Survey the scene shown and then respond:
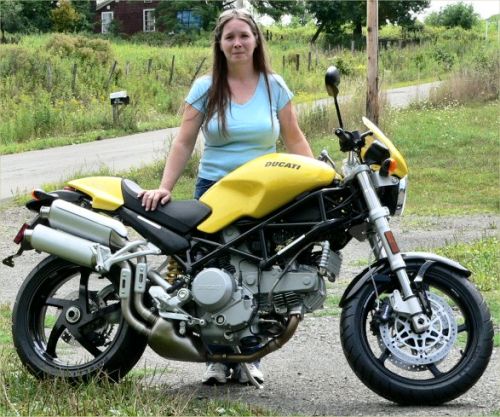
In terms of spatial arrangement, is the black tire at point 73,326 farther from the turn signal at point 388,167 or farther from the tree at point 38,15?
the tree at point 38,15

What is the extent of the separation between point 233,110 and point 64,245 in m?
1.16

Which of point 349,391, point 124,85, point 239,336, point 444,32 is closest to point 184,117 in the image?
point 239,336

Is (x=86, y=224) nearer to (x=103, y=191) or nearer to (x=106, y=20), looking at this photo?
(x=103, y=191)

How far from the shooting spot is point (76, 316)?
18.6 ft

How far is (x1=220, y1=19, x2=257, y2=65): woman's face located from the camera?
5.84 meters

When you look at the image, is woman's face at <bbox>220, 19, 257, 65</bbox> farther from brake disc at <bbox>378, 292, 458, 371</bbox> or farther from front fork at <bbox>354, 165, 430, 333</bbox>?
brake disc at <bbox>378, 292, 458, 371</bbox>

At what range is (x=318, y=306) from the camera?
215 inches

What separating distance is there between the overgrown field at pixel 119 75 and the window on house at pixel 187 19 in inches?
41.6

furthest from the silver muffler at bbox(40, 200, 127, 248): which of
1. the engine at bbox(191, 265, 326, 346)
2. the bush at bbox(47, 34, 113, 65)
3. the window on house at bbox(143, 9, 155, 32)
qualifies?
the window on house at bbox(143, 9, 155, 32)

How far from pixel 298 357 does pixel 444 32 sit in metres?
38.0

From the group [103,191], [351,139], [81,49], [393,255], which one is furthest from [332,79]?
[81,49]

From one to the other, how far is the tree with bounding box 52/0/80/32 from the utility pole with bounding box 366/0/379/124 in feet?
49.5

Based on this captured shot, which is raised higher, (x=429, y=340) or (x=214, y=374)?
(x=429, y=340)

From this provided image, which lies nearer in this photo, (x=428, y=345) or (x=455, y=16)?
(x=428, y=345)
